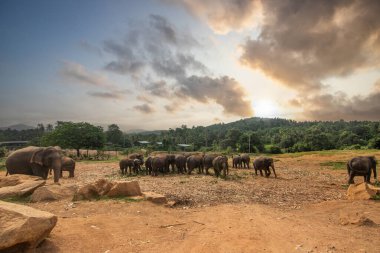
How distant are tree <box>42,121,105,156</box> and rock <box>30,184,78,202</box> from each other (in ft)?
172

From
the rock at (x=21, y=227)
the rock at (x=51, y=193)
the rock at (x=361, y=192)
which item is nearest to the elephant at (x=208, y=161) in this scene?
the rock at (x=361, y=192)

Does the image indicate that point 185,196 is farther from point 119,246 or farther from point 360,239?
point 360,239

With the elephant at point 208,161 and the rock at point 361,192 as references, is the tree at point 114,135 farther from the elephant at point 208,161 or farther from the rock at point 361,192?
the rock at point 361,192

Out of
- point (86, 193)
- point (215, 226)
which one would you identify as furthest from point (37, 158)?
point (215, 226)

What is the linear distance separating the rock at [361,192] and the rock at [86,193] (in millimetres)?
13171

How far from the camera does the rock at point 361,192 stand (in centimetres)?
1485

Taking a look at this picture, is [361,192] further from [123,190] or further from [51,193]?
[51,193]

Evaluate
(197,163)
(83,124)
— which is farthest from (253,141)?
(197,163)

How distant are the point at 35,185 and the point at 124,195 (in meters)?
4.37

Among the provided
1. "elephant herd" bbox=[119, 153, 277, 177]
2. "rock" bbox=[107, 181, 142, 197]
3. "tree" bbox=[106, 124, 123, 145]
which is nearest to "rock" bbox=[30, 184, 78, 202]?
"rock" bbox=[107, 181, 142, 197]

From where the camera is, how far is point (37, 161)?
62.3 ft

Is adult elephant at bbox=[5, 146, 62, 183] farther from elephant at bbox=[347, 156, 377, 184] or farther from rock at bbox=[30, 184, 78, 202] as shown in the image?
elephant at bbox=[347, 156, 377, 184]

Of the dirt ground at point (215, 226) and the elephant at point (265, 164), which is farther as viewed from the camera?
the elephant at point (265, 164)

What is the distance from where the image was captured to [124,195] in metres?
14.2
